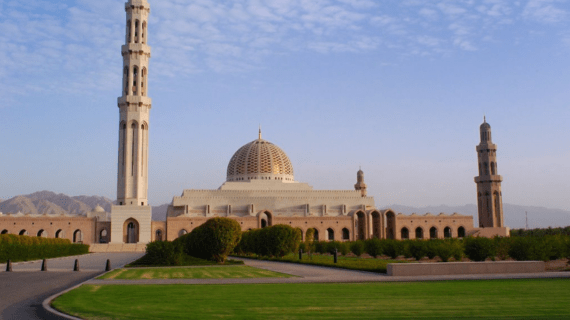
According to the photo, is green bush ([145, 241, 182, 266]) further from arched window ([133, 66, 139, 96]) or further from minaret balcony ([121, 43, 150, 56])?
minaret balcony ([121, 43, 150, 56])

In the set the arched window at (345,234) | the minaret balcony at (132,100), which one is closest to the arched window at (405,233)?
the arched window at (345,234)

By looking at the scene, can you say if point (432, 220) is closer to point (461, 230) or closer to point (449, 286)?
point (461, 230)

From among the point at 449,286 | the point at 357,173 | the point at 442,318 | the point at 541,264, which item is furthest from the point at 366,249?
the point at 357,173

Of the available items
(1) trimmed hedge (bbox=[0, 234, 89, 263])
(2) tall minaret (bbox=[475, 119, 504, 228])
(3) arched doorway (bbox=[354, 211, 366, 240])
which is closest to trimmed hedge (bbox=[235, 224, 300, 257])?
(1) trimmed hedge (bbox=[0, 234, 89, 263])

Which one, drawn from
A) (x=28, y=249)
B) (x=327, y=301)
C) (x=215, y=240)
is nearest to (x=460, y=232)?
(x=215, y=240)

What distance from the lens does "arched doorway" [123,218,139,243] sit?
46469 mm

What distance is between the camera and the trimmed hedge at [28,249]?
994 inches

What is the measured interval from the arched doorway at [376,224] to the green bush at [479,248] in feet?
99.6

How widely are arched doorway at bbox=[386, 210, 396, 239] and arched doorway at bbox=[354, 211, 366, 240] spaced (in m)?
2.38

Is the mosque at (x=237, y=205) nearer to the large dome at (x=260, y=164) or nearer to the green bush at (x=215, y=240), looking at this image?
the large dome at (x=260, y=164)

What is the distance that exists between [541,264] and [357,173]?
5520cm

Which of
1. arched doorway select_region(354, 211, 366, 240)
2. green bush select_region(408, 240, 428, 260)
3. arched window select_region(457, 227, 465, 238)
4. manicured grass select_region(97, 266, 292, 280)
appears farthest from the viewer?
arched window select_region(457, 227, 465, 238)

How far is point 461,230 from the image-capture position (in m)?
54.8

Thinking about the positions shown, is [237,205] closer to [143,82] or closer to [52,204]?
[143,82]
